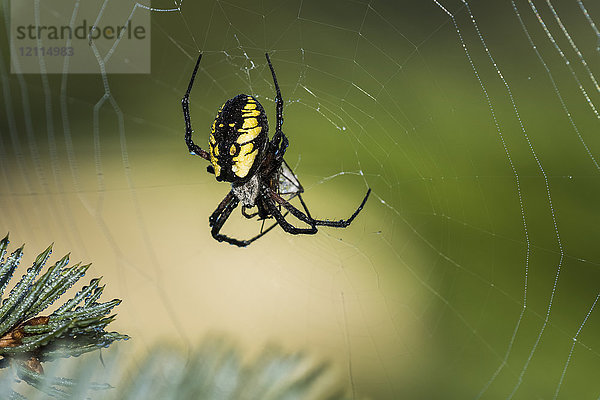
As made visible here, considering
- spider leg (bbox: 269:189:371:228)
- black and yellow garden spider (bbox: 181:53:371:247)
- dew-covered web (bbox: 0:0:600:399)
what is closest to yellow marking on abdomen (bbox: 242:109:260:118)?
black and yellow garden spider (bbox: 181:53:371:247)

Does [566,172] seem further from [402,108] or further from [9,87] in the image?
[9,87]

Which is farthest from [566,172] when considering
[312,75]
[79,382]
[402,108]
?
[79,382]

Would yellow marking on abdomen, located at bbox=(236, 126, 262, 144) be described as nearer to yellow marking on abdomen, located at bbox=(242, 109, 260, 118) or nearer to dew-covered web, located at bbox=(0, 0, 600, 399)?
yellow marking on abdomen, located at bbox=(242, 109, 260, 118)

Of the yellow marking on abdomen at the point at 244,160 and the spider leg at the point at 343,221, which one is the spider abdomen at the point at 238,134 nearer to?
the yellow marking on abdomen at the point at 244,160

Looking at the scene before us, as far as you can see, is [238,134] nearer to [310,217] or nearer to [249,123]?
[249,123]

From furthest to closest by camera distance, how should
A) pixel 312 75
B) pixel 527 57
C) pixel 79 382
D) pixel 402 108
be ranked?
1. pixel 312 75
2. pixel 402 108
3. pixel 527 57
4. pixel 79 382

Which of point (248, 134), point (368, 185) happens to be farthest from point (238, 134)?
point (368, 185)
